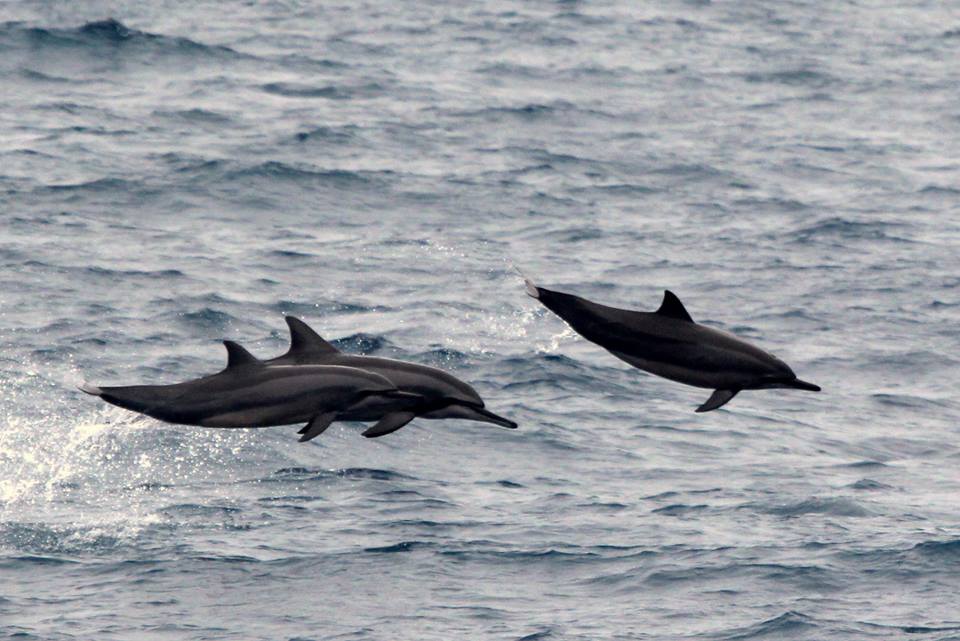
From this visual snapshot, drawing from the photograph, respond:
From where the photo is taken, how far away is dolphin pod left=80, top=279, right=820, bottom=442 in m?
12.4

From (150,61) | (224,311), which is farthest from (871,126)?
(224,311)

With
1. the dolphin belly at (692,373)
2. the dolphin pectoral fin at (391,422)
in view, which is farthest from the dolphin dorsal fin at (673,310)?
the dolphin pectoral fin at (391,422)

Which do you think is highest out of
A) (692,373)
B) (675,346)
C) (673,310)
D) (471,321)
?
(673,310)

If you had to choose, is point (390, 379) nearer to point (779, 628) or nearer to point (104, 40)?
point (779, 628)

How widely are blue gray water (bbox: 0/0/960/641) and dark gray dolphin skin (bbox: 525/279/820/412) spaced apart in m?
6.26

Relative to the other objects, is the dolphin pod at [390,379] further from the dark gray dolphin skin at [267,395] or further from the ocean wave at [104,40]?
the ocean wave at [104,40]

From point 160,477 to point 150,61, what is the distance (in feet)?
70.1

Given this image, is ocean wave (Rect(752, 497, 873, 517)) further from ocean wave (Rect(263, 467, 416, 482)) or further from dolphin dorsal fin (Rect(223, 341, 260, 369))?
dolphin dorsal fin (Rect(223, 341, 260, 369))

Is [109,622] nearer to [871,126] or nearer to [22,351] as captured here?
[22,351]

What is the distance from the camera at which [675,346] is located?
12414 millimetres

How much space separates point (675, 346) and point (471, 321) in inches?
568

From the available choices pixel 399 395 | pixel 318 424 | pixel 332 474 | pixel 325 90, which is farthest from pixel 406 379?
pixel 325 90

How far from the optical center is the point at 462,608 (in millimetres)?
18953

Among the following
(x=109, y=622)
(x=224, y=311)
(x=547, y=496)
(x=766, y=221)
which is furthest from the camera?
(x=766, y=221)
